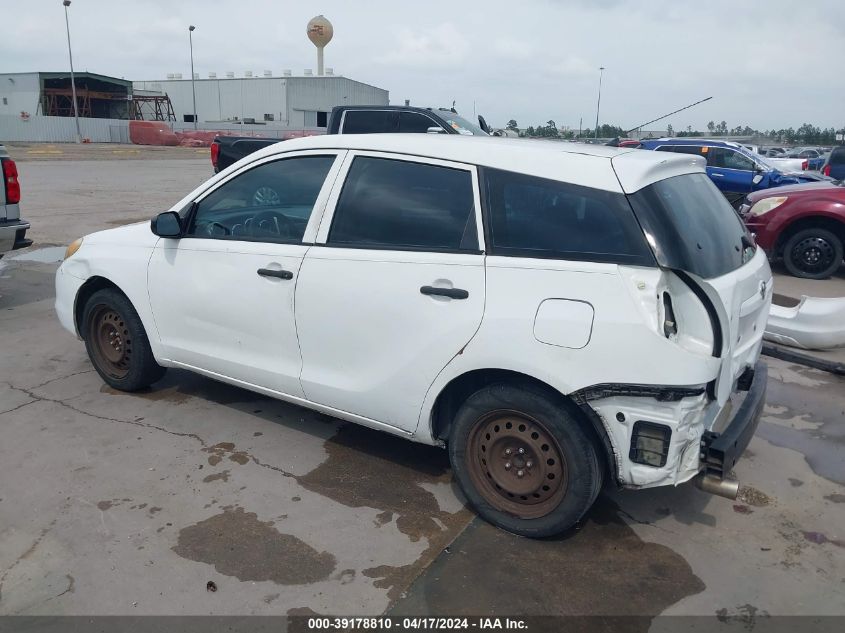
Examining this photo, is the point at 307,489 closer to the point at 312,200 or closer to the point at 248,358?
the point at 248,358

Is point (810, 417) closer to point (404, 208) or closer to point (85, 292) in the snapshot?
point (404, 208)

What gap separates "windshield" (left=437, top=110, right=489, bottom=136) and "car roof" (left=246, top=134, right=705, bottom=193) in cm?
624

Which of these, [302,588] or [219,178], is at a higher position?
[219,178]

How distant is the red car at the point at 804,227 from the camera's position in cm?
858

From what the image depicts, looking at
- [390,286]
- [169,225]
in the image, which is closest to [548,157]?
[390,286]

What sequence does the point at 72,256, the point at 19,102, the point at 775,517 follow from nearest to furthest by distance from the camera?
1. the point at 775,517
2. the point at 72,256
3. the point at 19,102

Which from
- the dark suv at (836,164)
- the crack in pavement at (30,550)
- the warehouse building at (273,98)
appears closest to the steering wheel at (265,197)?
the crack in pavement at (30,550)

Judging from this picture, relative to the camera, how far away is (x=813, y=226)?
8812 mm

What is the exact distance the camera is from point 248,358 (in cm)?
400

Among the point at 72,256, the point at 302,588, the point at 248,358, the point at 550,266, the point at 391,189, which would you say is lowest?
the point at 302,588

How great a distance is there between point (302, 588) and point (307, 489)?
801mm

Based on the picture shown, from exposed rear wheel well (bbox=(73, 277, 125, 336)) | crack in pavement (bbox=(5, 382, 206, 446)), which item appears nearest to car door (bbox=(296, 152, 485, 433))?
crack in pavement (bbox=(5, 382, 206, 446))

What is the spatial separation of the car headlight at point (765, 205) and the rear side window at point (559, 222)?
7029 mm

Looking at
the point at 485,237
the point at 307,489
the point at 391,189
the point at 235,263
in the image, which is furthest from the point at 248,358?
the point at 485,237
